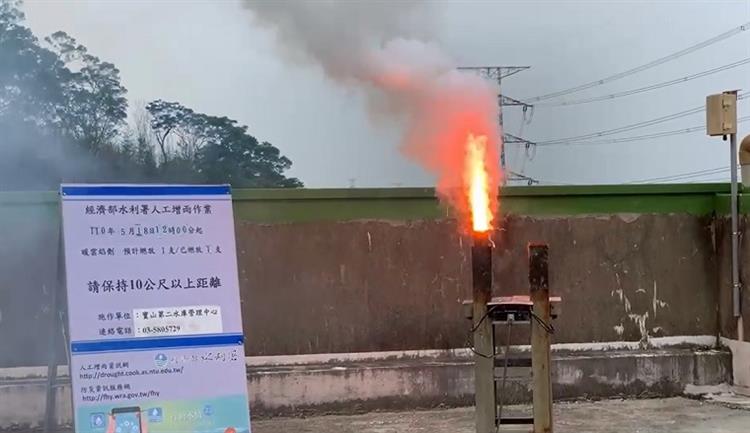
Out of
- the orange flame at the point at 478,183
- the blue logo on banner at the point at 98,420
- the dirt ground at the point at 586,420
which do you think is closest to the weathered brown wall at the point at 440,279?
the dirt ground at the point at 586,420

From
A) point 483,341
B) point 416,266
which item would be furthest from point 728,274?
point 483,341

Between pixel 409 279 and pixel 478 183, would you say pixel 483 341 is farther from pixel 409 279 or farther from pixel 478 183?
pixel 409 279

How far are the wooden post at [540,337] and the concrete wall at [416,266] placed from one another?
2.71 meters

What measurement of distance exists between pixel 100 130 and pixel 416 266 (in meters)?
12.9

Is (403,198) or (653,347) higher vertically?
(403,198)

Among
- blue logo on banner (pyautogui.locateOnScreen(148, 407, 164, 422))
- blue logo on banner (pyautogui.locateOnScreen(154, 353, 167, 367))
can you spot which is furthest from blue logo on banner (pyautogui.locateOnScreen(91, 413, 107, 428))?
blue logo on banner (pyautogui.locateOnScreen(154, 353, 167, 367))

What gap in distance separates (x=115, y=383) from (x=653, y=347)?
5.47m

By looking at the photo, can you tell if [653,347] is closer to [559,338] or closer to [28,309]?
[559,338]

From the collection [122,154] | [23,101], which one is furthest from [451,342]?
[122,154]

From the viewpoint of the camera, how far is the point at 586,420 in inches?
278

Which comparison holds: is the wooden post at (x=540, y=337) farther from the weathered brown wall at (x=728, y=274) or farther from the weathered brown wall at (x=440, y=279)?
the weathered brown wall at (x=728, y=274)

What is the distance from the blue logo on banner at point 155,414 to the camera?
463 cm

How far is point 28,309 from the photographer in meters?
6.97

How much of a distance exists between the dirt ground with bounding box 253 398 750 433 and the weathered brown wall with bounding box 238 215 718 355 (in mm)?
645
